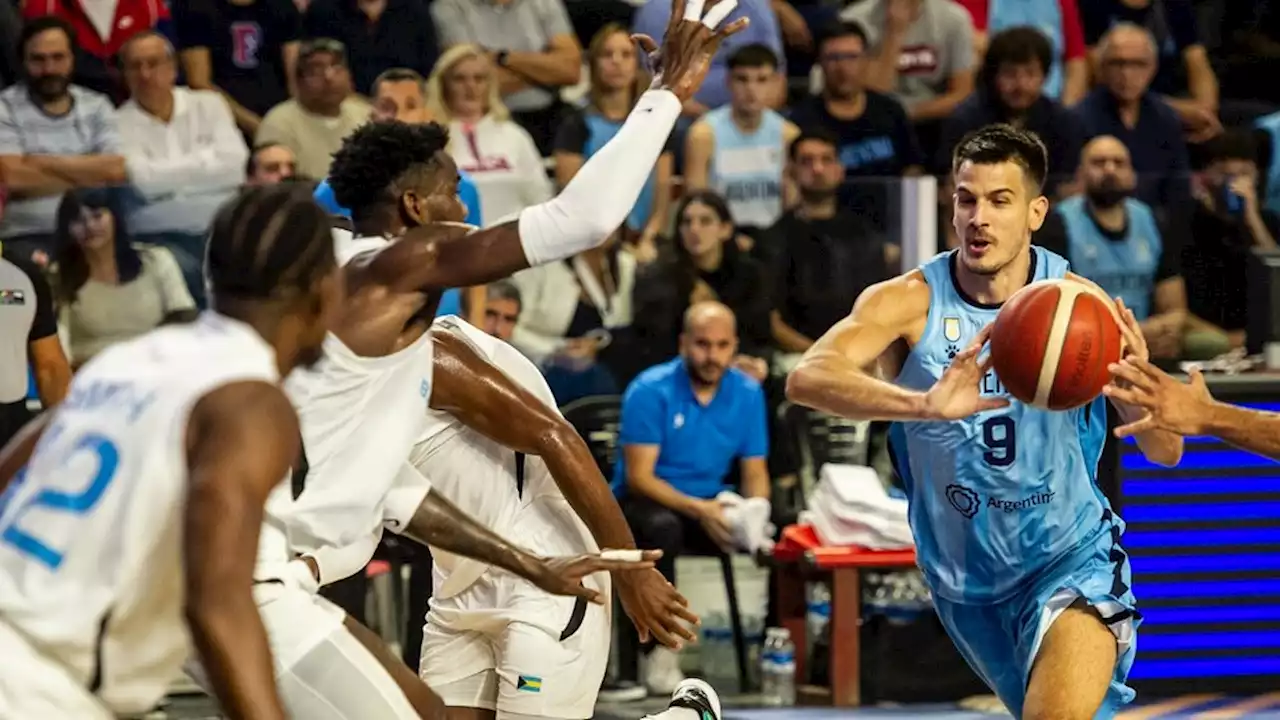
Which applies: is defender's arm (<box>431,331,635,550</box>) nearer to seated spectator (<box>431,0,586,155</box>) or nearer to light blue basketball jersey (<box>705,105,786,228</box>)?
light blue basketball jersey (<box>705,105,786,228</box>)

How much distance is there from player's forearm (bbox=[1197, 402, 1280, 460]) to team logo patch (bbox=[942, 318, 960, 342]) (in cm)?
85

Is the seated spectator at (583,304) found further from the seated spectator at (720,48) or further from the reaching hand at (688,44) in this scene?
the reaching hand at (688,44)

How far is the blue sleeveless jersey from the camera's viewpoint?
594cm

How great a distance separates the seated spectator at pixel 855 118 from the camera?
11305 mm

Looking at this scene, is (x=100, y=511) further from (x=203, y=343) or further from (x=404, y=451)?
(x=404, y=451)

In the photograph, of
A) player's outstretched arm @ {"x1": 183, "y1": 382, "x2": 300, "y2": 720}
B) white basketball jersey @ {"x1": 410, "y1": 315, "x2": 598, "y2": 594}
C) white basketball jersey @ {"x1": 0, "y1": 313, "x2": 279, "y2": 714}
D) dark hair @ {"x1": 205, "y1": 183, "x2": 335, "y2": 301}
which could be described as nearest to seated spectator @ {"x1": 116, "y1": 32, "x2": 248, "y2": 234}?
white basketball jersey @ {"x1": 410, "y1": 315, "x2": 598, "y2": 594}

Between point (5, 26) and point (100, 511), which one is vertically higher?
point (5, 26)

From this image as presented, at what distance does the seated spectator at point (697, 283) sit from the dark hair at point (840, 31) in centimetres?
180

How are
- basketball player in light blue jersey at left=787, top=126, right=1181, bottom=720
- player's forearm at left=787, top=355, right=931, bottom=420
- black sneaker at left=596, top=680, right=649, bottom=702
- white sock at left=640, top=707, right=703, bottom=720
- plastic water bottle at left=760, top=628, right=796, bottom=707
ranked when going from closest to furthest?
1. player's forearm at left=787, top=355, right=931, bottom=420
2. basketball player in light blue jersey at left=787, top=126, right=1181, bottom=720
3. white sock at left=640, top=707, right=703, bottom=720
4. black sneaker at left=596, top=680, right=649, bottom=702
5. plastic water bottle at left=760, top=628, right=796, bottom=707

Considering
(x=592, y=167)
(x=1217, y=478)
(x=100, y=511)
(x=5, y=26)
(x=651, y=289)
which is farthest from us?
(x=5, y=26)

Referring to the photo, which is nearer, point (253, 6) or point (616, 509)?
point (616, 509)

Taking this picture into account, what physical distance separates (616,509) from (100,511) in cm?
242

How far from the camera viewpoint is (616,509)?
586cm

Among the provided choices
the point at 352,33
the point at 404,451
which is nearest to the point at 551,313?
the point at 352,33
